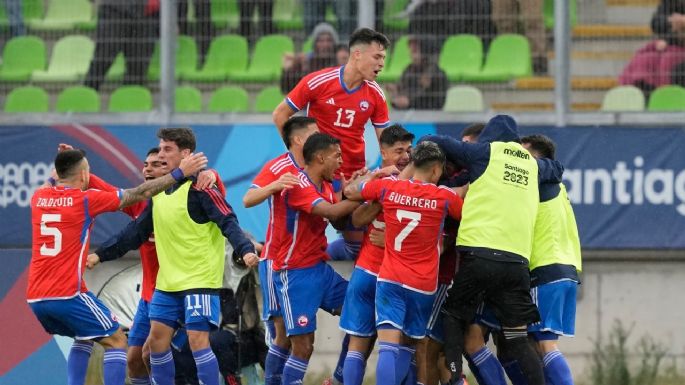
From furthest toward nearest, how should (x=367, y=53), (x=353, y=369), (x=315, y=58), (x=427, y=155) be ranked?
(x=315, y=58), (x=367, y=53), (x=353, y=369), (x=427, y=155)

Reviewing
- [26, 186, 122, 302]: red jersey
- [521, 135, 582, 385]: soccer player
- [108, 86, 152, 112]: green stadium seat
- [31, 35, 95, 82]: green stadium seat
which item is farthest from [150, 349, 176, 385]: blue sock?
[31, 35, 95, 82]: green stadium seat

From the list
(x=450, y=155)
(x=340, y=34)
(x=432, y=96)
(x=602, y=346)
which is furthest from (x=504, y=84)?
(x=450, y=155)

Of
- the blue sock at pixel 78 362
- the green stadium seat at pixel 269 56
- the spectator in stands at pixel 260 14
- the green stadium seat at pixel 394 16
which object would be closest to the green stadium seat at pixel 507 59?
the green stadium seat at pixel 394 16

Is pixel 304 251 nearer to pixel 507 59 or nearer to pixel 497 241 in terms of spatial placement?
pixel 497 241

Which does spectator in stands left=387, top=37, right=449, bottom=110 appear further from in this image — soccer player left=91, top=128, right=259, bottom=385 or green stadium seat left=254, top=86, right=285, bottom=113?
soccer player left=91, top=128, right=259, bottom=385

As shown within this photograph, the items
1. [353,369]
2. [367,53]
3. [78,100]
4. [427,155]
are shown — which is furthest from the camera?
[78,100]

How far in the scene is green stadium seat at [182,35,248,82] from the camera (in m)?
13.1

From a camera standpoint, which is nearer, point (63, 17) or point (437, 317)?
point (437, 317)

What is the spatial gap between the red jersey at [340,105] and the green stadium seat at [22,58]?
380 centimetres

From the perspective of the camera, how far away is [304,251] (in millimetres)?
10188

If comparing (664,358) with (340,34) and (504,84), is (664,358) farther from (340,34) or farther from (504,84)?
(340,34)

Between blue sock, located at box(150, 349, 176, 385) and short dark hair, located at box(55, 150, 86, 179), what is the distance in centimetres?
154

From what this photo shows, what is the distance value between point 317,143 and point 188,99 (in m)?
3.55

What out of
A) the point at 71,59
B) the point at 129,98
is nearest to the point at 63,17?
the point at 71,59
